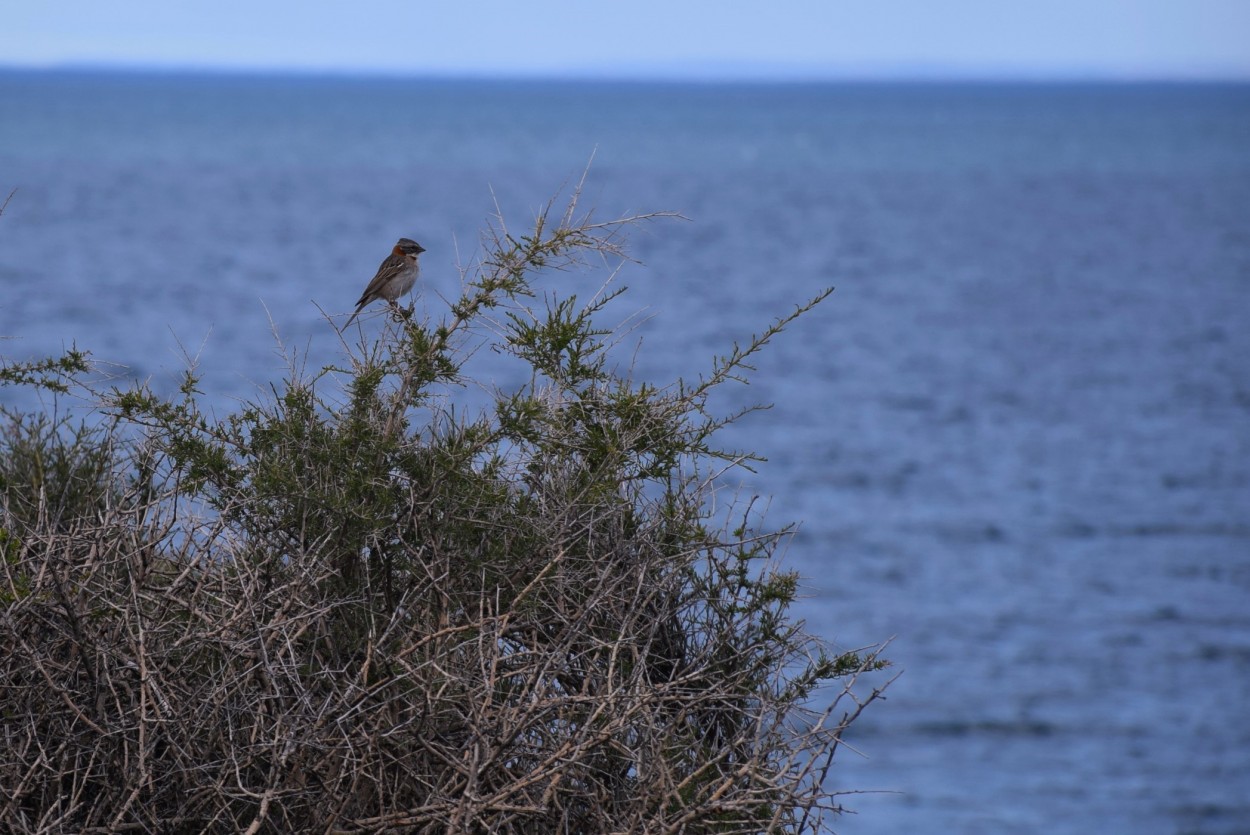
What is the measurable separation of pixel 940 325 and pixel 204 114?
15968 centimetres

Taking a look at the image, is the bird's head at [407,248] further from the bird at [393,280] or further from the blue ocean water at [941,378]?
the blue ocean water at [941,378]

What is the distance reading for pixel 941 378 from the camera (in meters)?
34.5

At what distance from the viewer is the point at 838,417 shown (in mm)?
29266

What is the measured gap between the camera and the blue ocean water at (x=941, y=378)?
14789 millimetres

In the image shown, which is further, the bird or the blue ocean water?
the blue ocean water

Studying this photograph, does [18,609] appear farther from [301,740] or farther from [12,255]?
[12,255]

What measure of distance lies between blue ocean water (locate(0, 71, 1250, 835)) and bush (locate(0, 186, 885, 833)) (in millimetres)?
387

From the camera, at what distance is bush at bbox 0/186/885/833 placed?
3.65m

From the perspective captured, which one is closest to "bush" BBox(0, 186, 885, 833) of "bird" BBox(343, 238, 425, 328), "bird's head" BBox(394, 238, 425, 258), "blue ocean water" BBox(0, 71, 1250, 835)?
"blue ocean water" BBox(0, 71, 1250, 835)

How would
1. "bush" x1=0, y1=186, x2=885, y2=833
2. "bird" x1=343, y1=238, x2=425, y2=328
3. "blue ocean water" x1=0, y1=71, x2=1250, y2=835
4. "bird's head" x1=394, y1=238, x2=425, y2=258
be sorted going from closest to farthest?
1. "bush" x1=0, y1=186, x2=885, y2=833
2. "bird" x1=343, y1=238, x2=425, y2=328
3. "bird's head" x1=394, y1=238, x2=425, y2=258
4. "blue ocean water" x1=0, y1=71, x2=1250, y2=835

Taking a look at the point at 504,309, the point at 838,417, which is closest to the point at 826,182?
the point at 838,417

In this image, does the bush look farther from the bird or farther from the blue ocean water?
the bird

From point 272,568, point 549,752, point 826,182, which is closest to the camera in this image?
point 549,752

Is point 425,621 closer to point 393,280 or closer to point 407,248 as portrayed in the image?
point 393,280
